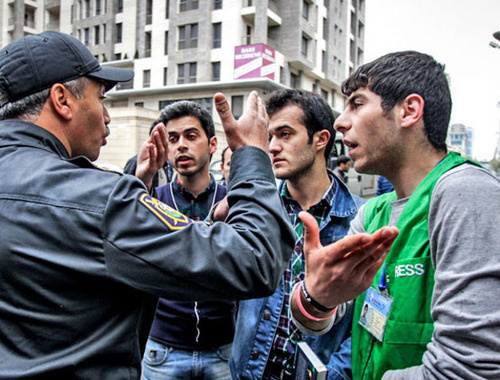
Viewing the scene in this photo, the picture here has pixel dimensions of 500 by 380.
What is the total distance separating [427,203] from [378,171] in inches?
16.9

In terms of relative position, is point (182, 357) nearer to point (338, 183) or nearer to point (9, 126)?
point (338, 183)

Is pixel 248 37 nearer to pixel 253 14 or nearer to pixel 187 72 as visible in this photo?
pixel 253 14

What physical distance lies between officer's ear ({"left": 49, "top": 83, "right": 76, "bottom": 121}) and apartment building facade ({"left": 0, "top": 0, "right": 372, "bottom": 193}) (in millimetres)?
22705

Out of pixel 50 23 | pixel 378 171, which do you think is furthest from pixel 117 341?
pixel 50 23

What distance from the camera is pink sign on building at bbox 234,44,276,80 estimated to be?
28806 millimetres

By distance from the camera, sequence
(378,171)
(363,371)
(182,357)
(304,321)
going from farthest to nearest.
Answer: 1. (182,357)
2. (378,171)
3. (304,321)
4. (363,371)

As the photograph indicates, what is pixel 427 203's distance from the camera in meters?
1.39

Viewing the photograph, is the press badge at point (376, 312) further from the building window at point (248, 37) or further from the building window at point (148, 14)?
the building window at point (148, 14)

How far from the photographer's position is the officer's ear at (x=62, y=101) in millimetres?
1464

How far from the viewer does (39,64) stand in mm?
1446

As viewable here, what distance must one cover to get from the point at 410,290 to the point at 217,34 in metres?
33.1

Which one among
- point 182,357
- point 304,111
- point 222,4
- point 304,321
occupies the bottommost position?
point 182,357

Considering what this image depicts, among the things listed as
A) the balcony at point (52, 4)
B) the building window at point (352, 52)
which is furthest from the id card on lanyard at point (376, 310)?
the balcony at point (52, 4)

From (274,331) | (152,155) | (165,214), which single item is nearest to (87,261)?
(165,214)
